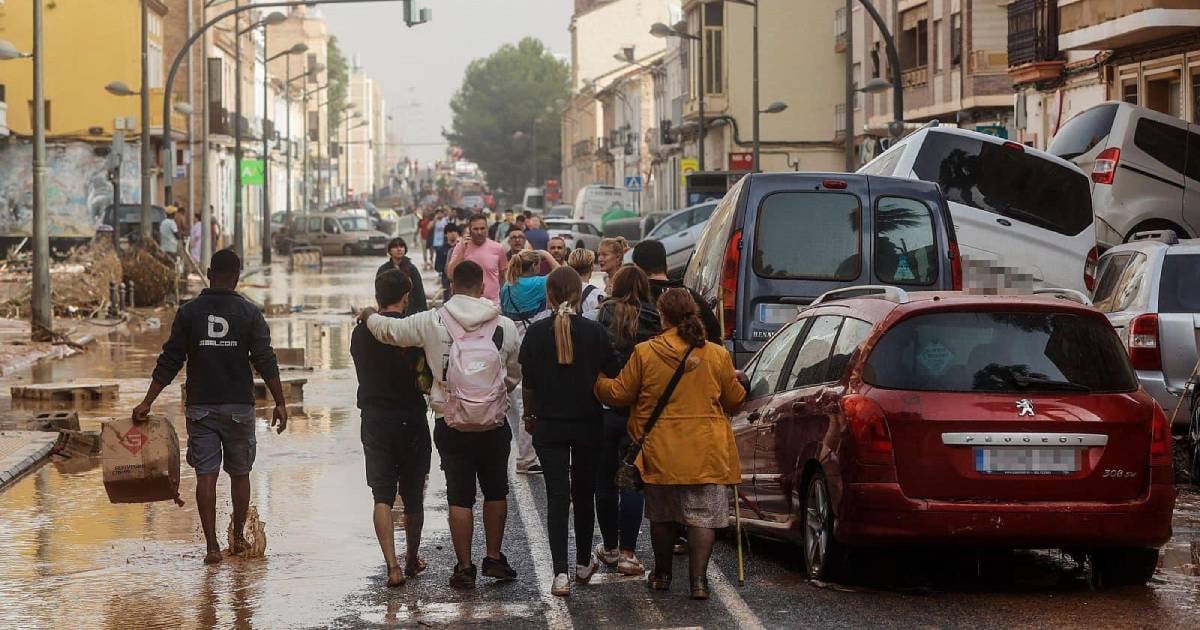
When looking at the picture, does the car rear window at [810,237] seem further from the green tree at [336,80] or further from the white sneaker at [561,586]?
the green tree at [336,80]

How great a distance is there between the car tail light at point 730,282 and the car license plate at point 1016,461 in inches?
213

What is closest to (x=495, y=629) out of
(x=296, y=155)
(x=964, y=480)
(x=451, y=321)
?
(x=451, y=321)

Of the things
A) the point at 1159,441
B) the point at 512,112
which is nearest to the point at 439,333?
the point at 1159,441

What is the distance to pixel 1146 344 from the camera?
13.1m

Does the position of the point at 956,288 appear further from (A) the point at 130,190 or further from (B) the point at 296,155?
(B) the point at 296,155

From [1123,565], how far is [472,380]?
120 inches

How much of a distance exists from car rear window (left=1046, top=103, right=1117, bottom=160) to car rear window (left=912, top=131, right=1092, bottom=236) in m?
5.92

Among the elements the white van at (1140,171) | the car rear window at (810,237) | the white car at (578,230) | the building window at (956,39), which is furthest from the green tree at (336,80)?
the car rear window at (810,237)

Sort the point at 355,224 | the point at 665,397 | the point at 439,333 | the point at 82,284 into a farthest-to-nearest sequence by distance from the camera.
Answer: the point at 355,224 → the point at 82,284 → the point at 439,333 → the point at 665,397

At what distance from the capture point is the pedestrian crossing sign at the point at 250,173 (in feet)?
178

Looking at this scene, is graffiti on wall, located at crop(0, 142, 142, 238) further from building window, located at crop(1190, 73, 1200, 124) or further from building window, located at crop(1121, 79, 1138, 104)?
building window, located at crop(1190, 73, 1200, 124)

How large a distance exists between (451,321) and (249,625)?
5.51ft

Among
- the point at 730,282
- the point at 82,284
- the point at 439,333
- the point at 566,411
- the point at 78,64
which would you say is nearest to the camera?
the point at 566,411

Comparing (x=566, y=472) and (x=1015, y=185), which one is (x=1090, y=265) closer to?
(x=1015, y=185)
